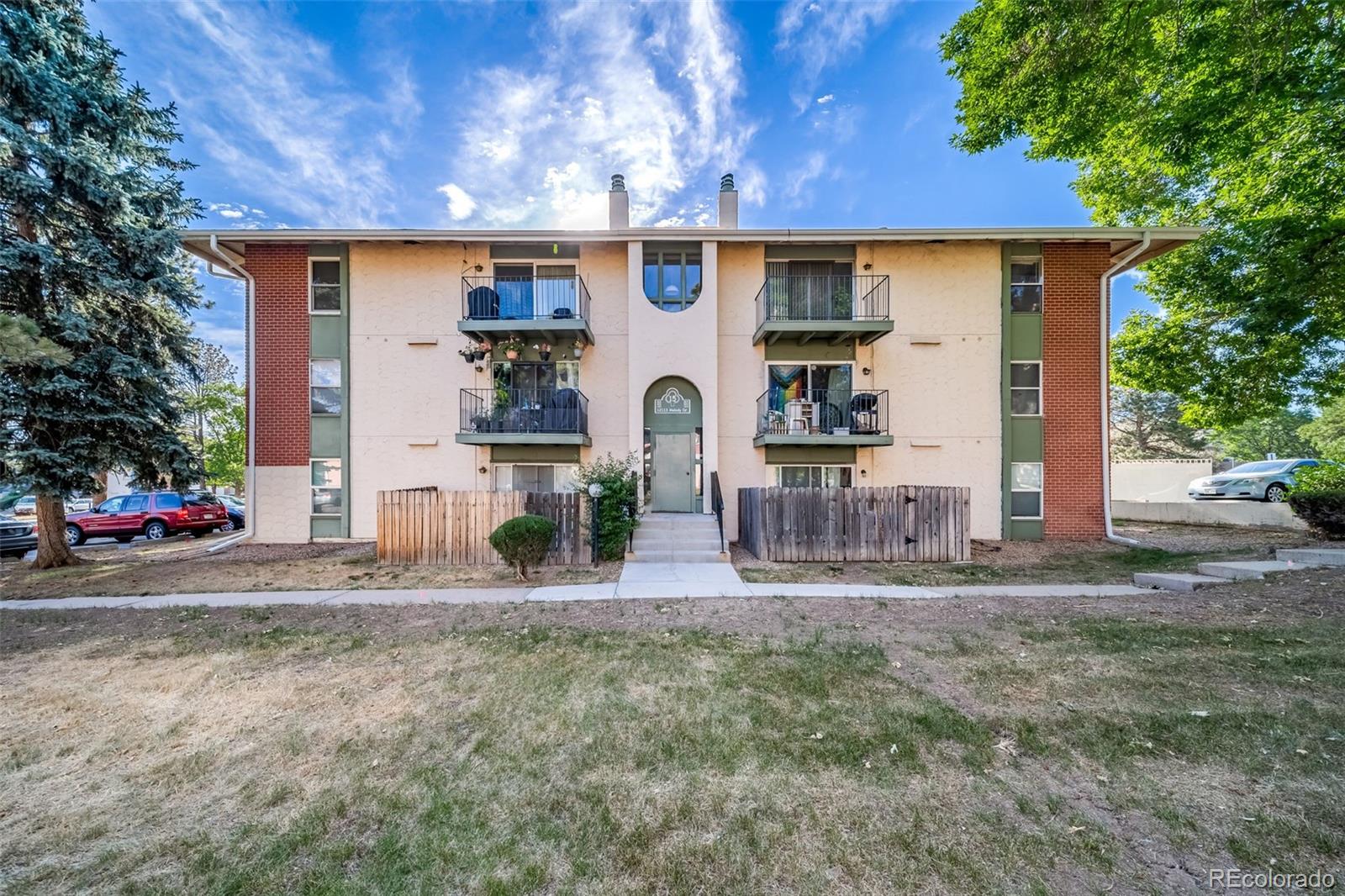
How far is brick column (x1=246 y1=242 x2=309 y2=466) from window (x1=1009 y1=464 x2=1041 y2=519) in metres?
17.9

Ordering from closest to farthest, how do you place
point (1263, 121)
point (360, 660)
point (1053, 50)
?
point (360, 660) → point (1053, 50) → point (1263, 121)

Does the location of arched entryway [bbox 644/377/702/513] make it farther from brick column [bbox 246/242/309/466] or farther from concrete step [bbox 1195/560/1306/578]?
concrete step [bbox 1195/560/1306/578]

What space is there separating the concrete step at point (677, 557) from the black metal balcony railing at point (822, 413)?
3401 mm

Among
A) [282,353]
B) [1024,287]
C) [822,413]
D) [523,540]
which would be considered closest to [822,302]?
[822,413]

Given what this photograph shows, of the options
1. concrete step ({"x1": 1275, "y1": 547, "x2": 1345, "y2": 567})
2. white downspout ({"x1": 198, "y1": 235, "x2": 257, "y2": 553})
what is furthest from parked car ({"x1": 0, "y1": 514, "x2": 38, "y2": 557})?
concrete step ({"x1": 1275, "y1": 547, "x2": 1345, "y2": 567})

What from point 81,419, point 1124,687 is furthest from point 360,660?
point 81,419

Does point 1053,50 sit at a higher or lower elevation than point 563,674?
higher

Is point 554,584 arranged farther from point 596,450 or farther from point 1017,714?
point 1017,714

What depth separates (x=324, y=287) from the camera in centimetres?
1234

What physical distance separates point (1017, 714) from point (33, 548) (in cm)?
1992

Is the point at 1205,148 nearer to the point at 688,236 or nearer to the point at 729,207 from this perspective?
the point at 729,207

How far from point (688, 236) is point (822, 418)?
562 cm

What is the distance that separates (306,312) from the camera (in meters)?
12.2

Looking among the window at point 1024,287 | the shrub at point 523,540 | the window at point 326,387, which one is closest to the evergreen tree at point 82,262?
the window at point 326,387
